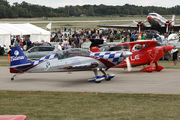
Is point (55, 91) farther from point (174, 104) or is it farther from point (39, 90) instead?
point (174, 104)

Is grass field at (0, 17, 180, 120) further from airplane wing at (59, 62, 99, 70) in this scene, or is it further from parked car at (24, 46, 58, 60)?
parked car at (24, 46, 58, 60)

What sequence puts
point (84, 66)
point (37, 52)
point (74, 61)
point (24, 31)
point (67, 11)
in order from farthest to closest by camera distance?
point (67, 11) → point (24, 31) → point (37, 52) → point (74, 61) → point (84, 66)

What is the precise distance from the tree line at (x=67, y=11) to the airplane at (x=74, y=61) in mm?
122198

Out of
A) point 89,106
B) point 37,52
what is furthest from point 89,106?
point 37,52

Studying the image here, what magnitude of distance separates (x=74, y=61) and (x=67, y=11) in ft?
549

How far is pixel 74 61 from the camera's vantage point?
13867mm

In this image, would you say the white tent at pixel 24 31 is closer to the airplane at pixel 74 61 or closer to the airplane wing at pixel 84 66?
the airplane at pixel 74 61

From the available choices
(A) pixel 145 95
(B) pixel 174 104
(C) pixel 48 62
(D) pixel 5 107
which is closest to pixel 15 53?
(C) pixel 48 62

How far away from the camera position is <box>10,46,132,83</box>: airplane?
536 inches

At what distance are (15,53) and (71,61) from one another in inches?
124

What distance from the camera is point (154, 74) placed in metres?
16.5

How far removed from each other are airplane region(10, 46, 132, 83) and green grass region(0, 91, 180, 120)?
2.57m

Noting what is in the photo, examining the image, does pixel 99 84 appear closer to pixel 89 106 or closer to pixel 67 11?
pixel 89 106

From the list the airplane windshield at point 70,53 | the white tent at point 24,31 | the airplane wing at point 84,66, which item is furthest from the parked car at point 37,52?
the airplane wing at point 84,66
